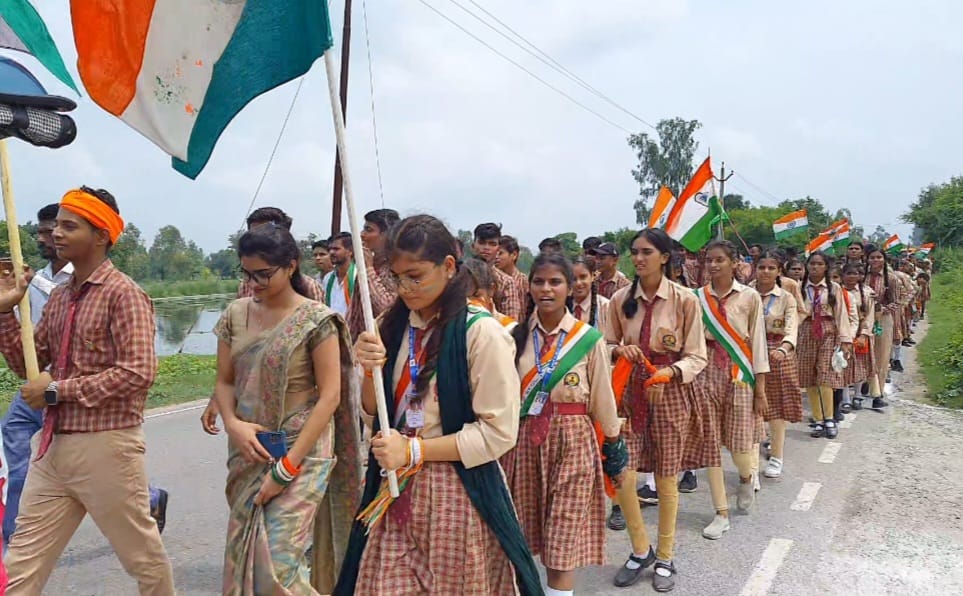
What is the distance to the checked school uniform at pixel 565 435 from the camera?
3.40 m

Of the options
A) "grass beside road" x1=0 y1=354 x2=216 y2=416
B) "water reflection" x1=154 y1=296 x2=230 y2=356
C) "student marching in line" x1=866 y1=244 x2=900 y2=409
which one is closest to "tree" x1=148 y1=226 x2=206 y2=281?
"water reflection" x1=154 y1=296 x2=230 y2=356

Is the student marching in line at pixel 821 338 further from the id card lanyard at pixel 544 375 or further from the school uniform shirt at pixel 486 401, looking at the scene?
the school uniform shirt at pixel 486 401

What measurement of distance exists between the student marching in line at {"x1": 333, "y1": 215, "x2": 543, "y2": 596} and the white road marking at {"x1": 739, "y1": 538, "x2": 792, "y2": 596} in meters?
2.08

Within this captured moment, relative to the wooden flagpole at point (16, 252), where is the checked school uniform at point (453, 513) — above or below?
below

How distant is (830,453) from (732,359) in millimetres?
2486

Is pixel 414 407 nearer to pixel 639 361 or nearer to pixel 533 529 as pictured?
pixel 533 529

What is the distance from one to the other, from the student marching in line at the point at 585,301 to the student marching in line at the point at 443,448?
2.39 meters

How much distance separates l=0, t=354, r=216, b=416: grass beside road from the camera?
393 inches

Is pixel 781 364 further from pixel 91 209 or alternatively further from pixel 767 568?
pixel 91 209

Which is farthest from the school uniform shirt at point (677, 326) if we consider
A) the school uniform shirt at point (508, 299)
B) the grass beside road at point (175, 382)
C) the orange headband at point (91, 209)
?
the grass beside road at point (175, 382)

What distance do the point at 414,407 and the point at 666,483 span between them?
239 centimetres

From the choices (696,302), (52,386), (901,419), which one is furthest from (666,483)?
(901,419)

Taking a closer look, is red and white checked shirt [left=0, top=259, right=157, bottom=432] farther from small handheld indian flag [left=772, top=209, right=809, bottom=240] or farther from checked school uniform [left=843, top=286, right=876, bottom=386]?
small handheld indian flag [left=772, top=209, right=809, bottom=240]

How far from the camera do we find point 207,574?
439cm
